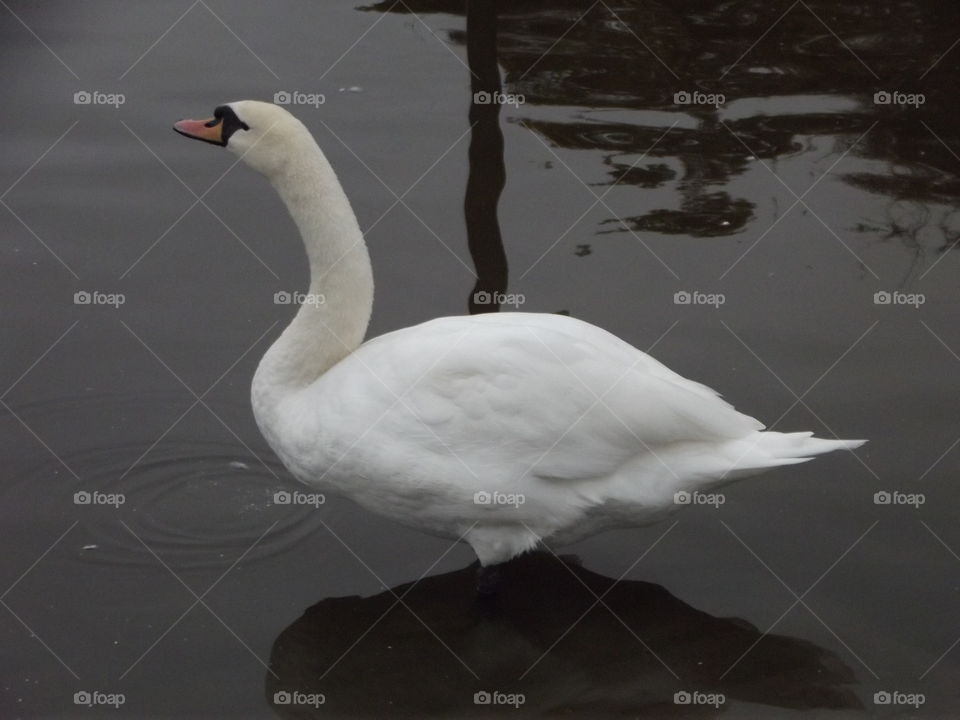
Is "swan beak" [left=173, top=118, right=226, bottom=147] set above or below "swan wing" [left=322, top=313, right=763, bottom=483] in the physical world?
above

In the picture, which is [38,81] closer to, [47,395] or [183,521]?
[47,395]

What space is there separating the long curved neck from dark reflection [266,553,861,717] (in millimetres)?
897

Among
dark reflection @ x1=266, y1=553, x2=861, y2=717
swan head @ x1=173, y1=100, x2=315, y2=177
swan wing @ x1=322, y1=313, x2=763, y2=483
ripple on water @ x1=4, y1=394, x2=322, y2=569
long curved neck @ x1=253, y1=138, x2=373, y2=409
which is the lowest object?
dark reflection @ x1=266, y1=553, x2=861, y2=717

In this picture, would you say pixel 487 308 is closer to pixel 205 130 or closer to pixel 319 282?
pixel 319 282

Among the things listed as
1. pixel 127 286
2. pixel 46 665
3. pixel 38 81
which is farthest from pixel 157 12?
pixel 46 665

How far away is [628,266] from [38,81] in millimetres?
4270

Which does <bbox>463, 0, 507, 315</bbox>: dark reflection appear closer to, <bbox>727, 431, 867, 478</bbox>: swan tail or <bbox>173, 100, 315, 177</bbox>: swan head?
<bbox>173, 100, 315, 177</bbox>: swan head

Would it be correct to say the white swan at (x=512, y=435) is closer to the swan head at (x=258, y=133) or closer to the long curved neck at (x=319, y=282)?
the swan head at (x=258, y=133)

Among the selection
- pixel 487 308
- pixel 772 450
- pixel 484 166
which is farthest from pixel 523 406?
pixel 484 166

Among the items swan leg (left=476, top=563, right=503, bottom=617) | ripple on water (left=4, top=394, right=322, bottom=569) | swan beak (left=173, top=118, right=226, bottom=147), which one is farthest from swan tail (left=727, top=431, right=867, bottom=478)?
swan beak (left=173, top=118, right=226, bottom=147)

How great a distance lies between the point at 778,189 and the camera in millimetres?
8125

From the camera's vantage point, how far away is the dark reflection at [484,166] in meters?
7.30

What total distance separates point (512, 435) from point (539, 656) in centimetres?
82

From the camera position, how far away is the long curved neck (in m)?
5.26
